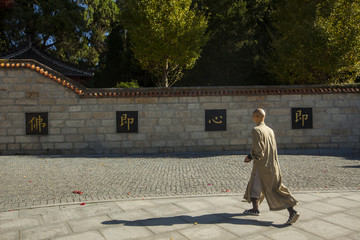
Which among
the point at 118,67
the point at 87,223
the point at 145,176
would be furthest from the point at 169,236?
the point at 118,67

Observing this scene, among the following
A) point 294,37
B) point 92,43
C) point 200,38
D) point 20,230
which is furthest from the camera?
point 92,43

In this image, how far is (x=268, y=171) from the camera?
5.09 metres

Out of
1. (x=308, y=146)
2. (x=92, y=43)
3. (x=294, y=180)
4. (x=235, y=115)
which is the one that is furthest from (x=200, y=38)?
(x=92, y=43)

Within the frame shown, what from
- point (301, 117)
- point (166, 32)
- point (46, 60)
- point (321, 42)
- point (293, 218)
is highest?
point (166, 32)

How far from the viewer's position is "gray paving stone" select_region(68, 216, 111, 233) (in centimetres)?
484

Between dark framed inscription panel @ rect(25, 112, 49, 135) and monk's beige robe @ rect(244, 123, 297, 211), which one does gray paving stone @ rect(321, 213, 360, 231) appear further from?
dark framed inscription panel @ rect(25, 112, 49, 135)

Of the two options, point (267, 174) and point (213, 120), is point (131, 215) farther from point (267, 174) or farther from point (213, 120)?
point (213, 120)

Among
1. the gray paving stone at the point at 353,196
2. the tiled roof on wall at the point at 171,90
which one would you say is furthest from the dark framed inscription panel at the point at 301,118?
the gray paving stone at the point at 353,196

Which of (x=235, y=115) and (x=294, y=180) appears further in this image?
(x=235, y=115)

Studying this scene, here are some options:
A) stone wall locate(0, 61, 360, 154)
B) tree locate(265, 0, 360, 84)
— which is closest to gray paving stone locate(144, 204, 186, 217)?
stone wall locate(0, 61, 360, 154)

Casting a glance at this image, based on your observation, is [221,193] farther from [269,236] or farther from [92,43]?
[92,43]

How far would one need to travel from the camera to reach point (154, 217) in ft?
17.5

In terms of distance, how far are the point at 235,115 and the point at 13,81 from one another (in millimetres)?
8536

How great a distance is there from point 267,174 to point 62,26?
2572cm
